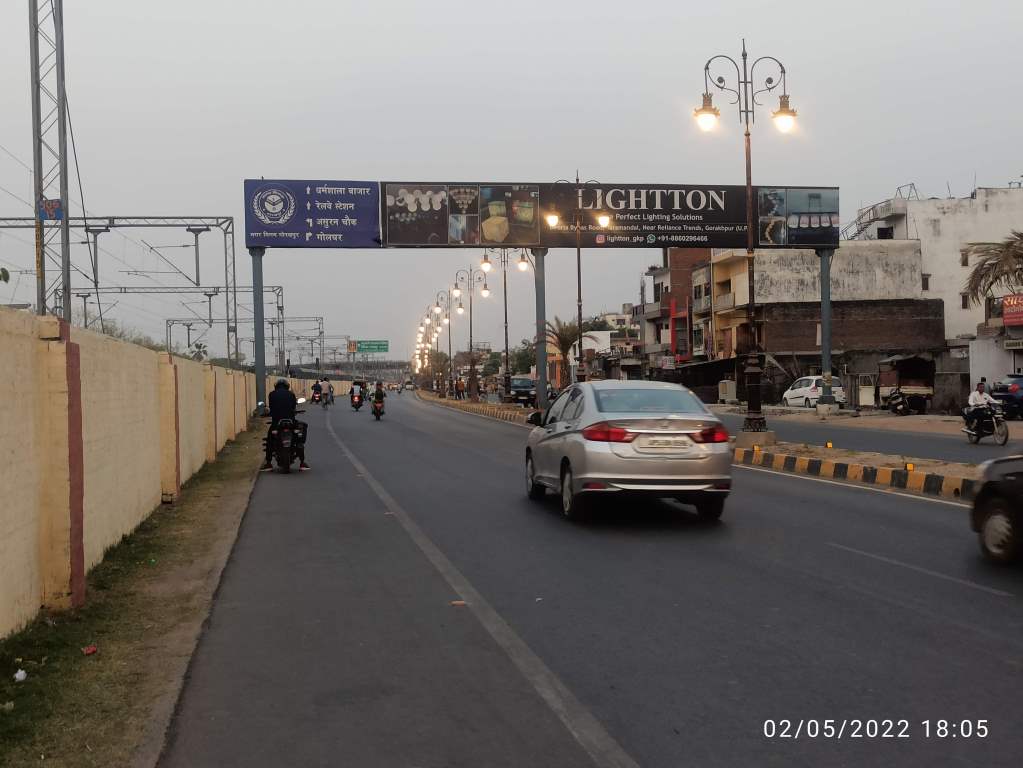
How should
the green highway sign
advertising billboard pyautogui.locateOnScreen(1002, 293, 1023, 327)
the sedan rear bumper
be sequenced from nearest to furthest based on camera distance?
1. the sedan rear bumper
2. advertising billboard pyautogui.locateOnScreen(1002, 293, 1023, 327)
3. the green highway sign

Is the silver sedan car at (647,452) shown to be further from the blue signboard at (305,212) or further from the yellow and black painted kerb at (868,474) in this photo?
the blue signboard at (305,212)

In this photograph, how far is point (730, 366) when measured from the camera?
60.9m

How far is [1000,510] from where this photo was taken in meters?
8.22

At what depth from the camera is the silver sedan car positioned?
10.5 meters

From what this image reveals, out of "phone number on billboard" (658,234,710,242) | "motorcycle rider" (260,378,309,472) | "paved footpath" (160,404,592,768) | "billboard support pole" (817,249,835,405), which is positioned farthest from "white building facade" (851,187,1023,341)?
"paved footpath" (160,404,592,768)

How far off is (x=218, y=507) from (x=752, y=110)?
15.6 meters

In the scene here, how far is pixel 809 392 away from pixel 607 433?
119 ft

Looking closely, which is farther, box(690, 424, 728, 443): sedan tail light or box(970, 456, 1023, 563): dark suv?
box(690, 424, 728, 443): sedan tail light

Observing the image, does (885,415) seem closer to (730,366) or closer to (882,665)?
(730,366)

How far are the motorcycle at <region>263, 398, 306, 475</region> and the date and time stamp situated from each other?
14.7 meters

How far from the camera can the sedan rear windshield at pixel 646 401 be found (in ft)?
36.0

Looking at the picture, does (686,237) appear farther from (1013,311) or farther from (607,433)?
(607,433)

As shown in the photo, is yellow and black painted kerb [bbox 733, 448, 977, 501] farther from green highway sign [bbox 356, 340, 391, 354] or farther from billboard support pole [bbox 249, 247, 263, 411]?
→ green highway sign [bbox 356, 340, 391, 354]

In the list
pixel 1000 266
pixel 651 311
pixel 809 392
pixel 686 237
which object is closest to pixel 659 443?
pixel 1000 266
